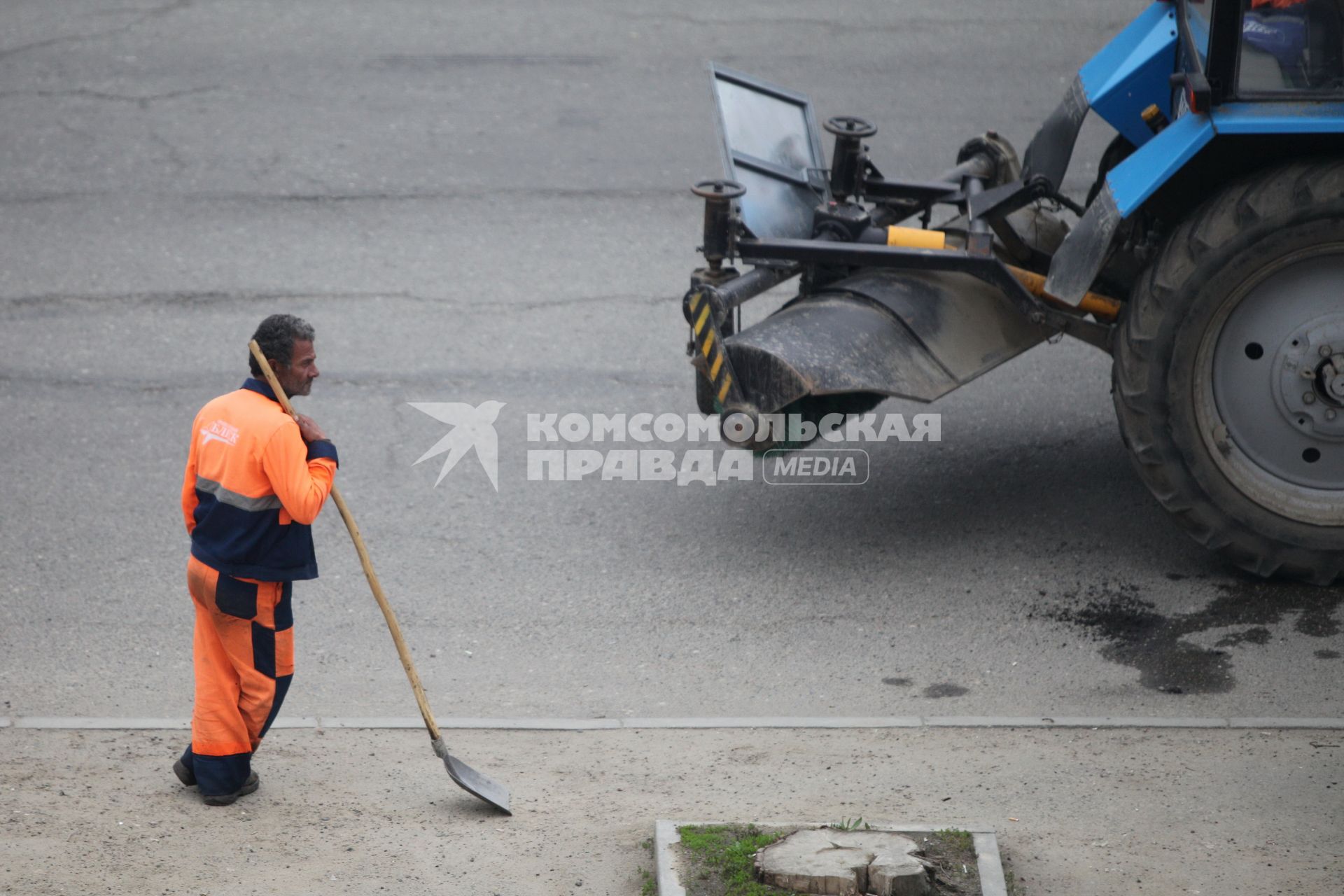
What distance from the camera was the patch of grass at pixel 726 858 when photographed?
4418 mm

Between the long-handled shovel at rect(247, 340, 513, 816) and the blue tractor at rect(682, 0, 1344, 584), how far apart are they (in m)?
1.70

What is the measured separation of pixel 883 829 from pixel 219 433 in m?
2.39

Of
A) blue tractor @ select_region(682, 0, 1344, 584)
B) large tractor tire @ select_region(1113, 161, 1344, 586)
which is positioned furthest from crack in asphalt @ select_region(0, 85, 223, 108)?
large tractor tire @ select_region(1113, 161, 1344, 586)

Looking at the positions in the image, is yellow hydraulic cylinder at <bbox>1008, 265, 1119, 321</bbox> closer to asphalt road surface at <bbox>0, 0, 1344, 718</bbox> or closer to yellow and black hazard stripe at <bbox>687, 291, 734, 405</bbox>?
asphalt road surface at <bbox>0, 0, 1344, 718</bbox>

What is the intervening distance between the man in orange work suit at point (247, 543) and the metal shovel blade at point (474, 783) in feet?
1.96

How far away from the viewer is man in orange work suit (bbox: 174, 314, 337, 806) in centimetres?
480

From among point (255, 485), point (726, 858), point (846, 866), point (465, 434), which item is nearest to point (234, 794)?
point (255, 485)

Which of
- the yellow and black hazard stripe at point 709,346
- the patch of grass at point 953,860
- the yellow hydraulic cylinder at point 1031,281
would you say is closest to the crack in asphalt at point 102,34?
the yellow and black hazard stripe at point 709,346

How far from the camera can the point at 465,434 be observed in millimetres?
7594

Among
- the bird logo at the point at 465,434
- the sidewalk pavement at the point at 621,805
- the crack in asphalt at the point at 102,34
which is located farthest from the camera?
the crack in asphalt at the point at 102,34

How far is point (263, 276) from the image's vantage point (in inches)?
352

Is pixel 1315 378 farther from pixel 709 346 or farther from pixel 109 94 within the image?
pixel 109 94

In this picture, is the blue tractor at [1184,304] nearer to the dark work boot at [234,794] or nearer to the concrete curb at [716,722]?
the concrete curb at [716,722]

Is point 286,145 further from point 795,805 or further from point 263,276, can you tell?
point 795,805
